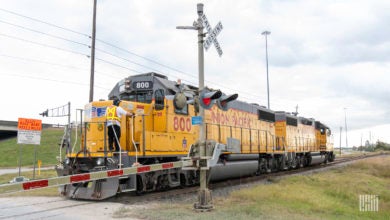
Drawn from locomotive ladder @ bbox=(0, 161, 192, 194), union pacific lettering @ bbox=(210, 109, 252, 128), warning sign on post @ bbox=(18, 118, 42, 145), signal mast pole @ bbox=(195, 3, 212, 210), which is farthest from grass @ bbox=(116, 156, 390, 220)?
warning sign on post @ bbox=(18, 118, 42, 145)

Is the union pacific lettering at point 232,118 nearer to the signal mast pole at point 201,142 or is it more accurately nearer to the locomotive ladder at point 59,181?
the signal mast pole at point 201,142

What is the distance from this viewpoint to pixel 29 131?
15.1 meters

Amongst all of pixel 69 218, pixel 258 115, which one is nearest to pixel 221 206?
pixel 69 218

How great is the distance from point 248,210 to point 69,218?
12.4ft

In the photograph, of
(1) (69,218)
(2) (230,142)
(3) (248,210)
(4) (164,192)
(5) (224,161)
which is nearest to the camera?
(1) (69,218)

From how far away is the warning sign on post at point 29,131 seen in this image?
1491 cm

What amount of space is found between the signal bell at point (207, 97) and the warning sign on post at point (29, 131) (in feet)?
30.8

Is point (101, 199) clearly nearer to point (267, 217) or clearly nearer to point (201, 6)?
point (267, 217)

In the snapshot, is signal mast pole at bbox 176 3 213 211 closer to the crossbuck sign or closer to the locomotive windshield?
the crossbuck sign

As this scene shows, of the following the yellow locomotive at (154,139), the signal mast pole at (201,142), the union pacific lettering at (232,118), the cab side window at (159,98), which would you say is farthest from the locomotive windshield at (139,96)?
the signal mast pole at (201,142)

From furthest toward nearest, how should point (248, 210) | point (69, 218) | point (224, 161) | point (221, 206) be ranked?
1. point (224, 161)
2. point (221, 206)
3. point (248, 210)
4. point (69, 218)

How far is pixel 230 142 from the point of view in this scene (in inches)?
415

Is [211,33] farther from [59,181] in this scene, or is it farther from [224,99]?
[59,181]

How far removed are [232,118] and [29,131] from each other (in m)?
8.24
